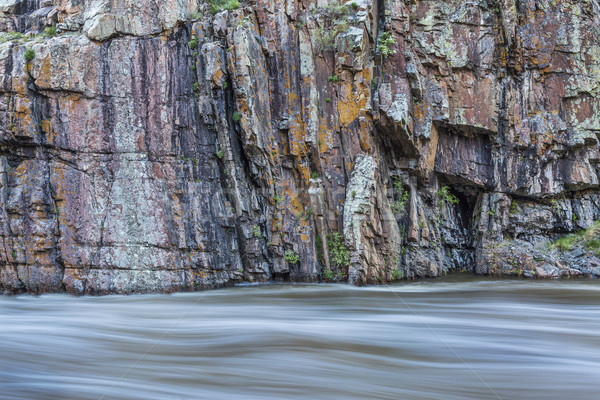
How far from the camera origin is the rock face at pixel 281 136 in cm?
1342

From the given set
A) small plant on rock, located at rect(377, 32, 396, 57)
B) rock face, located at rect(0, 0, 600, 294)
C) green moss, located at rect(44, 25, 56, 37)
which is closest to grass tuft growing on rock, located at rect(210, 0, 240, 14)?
rock face, located at rect(0, 0, 600, 294)

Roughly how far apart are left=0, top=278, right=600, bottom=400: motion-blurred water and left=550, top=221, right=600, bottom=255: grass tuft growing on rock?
5.14 meters

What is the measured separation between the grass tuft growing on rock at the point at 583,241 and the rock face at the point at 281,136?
34 cm

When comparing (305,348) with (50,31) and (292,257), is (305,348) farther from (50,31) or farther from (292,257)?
(50,31)

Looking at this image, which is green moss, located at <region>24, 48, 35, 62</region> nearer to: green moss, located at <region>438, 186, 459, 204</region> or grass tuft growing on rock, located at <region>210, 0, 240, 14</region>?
grass tuft growing on rock, located at <region>210, 0, 240, 14</region>

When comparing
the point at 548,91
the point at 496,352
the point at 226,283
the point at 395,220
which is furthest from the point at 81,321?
the point at 548,91

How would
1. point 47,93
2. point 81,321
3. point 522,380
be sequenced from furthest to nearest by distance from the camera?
1. point 47,93
2. point 81,321
3. point 522,380

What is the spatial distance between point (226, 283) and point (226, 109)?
5.44m

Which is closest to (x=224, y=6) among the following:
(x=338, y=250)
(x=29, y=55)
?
(x=29, y=55)

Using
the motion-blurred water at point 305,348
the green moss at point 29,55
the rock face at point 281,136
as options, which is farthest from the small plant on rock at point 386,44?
the green moss at point 29,55

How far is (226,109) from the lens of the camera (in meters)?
14.2

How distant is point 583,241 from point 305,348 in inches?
559

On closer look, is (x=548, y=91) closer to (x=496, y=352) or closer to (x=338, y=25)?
(x=338, y=25)

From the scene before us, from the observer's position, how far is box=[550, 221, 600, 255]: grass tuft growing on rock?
1606 centimetres
